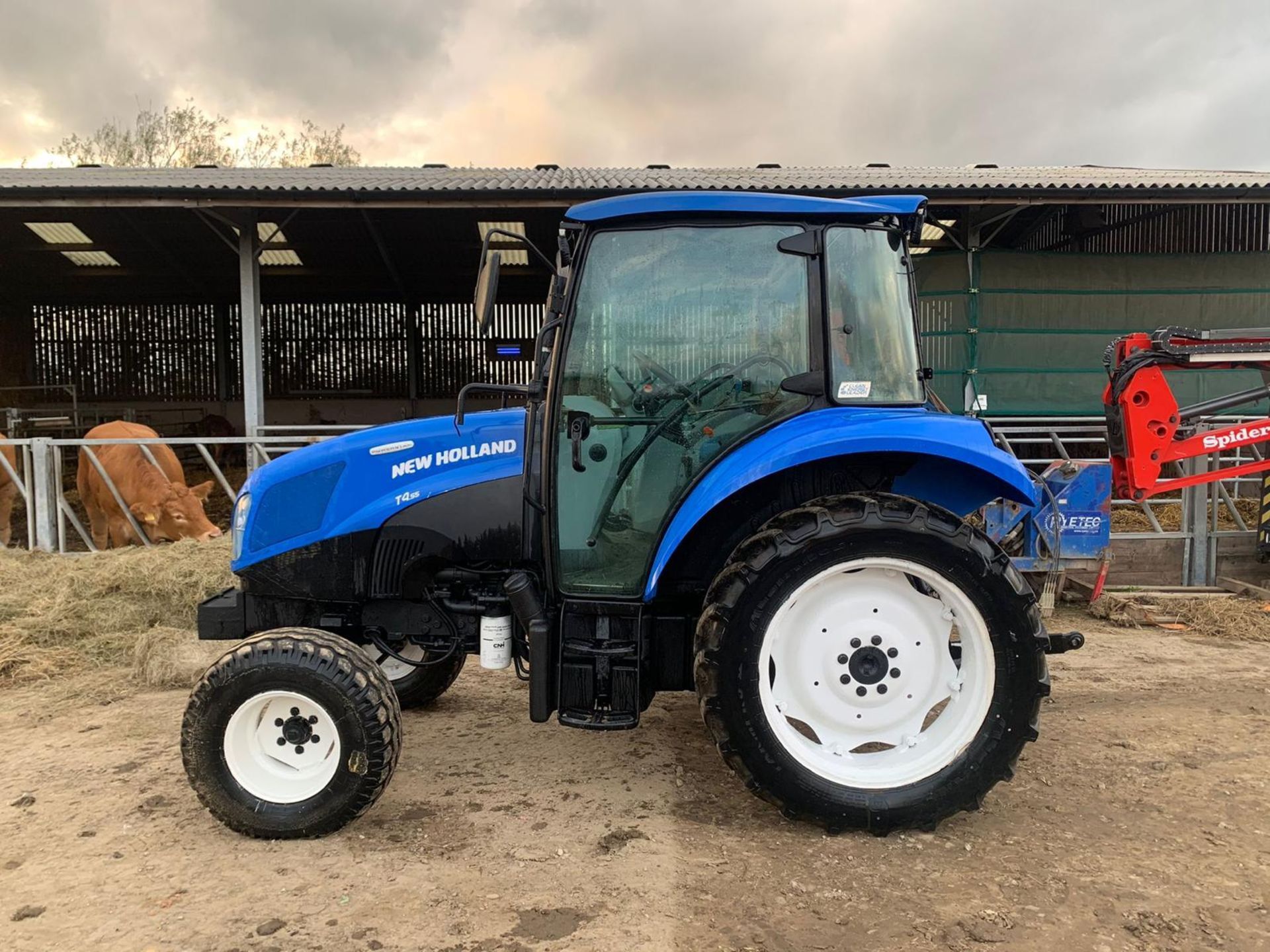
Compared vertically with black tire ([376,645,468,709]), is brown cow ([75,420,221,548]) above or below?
above

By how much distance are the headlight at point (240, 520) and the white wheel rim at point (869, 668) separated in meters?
1.99

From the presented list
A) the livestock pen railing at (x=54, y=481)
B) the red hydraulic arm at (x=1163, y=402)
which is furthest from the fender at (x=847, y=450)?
the livestock pen railing at (x=54, y=481)

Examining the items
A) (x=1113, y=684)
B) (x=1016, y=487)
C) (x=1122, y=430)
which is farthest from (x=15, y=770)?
(x=1122, y=430)

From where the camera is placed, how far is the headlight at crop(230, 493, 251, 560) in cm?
319

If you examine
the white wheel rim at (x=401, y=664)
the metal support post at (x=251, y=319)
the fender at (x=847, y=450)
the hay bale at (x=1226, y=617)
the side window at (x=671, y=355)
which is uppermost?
the metal support post at (x=251, y=319)

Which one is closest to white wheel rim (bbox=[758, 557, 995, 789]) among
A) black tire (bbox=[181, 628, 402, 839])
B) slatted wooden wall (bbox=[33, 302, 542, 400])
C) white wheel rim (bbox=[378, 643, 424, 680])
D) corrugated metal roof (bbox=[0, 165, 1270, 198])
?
black tire (bbox=[181, 628, 402, 839])

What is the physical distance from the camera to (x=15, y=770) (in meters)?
3.40

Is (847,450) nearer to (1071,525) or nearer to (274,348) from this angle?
(1071,525)

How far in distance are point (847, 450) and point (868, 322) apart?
0.51 metres

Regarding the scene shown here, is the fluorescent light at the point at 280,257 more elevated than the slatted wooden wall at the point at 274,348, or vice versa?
the fluorescent light at the point at 280,257

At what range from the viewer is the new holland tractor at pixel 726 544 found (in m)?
2.69

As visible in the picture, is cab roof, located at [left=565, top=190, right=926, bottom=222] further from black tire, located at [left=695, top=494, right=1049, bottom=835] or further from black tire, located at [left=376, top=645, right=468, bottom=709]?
black tire, located at [left=376, top=645, right=468, bottom=709]

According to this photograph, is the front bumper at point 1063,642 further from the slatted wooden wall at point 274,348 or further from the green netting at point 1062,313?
the slatted wooden wall at point 274,348

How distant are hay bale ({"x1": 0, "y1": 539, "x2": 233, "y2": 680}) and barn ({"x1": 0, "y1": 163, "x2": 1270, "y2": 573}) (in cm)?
269
